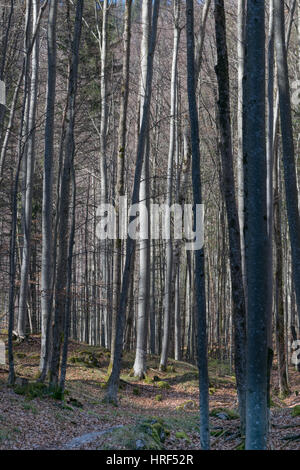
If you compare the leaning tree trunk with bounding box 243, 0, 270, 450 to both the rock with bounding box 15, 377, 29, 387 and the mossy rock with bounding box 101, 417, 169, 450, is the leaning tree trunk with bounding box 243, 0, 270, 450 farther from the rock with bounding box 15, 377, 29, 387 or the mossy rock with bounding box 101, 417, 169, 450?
the rock with bounding box 15, 377, 29, 387

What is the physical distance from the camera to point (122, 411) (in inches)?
450

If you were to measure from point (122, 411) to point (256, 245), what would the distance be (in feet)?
23.3

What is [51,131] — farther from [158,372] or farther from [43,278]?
[158,372]

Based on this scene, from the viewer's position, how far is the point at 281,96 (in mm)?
8992

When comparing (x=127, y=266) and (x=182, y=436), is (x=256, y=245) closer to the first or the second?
(x=182, y=436)

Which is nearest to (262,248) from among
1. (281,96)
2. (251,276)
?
(251,276)

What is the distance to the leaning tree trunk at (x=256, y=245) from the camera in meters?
5.40

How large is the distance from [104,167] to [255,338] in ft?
39.2

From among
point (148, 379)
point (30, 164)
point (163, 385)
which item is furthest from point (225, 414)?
point (30, 164)

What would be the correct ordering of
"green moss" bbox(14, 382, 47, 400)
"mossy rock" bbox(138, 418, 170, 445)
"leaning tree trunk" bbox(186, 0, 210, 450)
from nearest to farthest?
"leaning tree trunk" bbox(186, 0, 210, 450), "mossy rock" bbox(138, 418, 170, 445), "green moss" bbox(14, 382, 47, 400)

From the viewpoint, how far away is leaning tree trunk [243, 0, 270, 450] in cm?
540

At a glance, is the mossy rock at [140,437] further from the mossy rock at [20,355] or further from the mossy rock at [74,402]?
the mossy rock at [20,355]

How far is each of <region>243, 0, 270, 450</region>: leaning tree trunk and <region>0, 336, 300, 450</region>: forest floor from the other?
206cm

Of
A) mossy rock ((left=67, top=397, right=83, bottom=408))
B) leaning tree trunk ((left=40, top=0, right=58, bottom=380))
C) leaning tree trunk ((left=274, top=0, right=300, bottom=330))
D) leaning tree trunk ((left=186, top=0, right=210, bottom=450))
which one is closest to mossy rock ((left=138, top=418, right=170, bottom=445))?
leaning tree trunk ((left=186, top=0, right=210, bottom=450))
